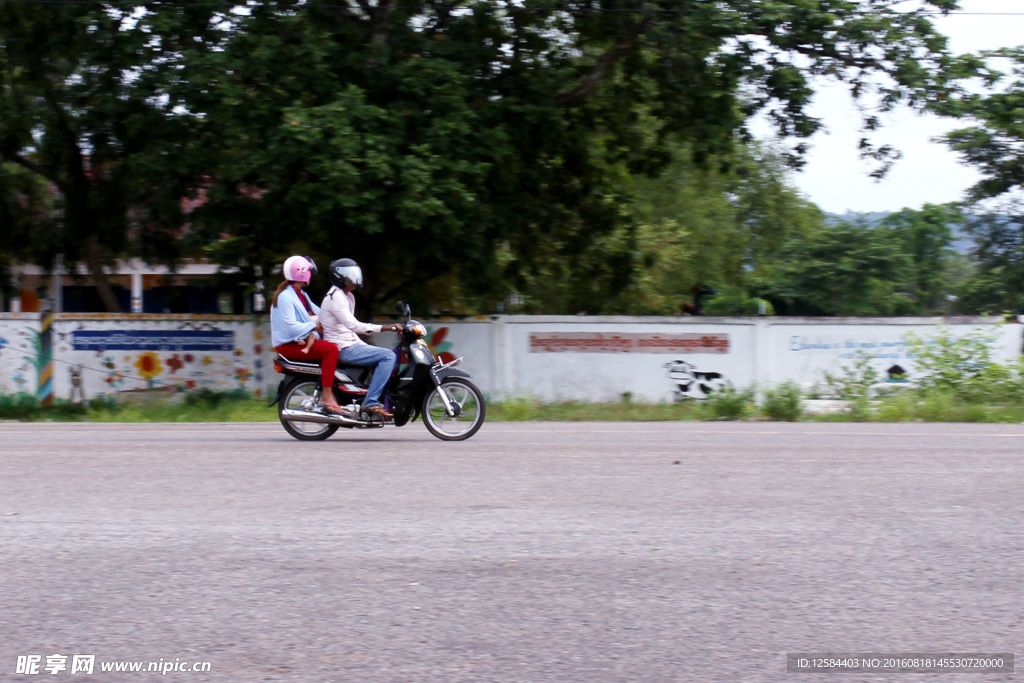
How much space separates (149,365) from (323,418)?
11.3 m

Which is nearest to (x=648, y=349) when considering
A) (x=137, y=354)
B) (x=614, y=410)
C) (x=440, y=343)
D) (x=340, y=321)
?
(x=614, y=410)

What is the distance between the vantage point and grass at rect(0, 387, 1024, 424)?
16281 mm

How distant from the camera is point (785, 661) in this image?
13.0ft

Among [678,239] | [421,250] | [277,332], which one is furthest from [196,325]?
[678,239]

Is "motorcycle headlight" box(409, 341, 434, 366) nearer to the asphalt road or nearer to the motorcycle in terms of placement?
the motorcycle

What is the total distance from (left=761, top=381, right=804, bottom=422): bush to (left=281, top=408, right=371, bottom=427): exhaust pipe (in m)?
8.59

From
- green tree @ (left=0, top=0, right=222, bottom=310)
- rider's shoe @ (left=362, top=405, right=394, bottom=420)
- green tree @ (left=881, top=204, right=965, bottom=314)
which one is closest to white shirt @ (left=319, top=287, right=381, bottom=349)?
rider's shoe @ (left=362, top=405, right=394, bottom=420)

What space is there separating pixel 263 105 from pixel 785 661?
565 inches

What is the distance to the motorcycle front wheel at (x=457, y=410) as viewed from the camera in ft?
33.7

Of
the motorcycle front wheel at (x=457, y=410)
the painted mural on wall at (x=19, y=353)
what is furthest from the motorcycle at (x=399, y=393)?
the painted mural on wall at (x=19, y=353)

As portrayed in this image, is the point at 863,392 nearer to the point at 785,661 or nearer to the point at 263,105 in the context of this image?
the point at 263,105

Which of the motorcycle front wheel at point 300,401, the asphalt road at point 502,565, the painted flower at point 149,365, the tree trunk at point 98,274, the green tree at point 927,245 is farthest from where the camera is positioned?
the green tree at point 927,245

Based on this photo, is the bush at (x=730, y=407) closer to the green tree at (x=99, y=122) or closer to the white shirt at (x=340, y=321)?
the white shirt at (x=340, y=321)

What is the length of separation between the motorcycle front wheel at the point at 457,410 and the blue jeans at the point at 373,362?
467mm
